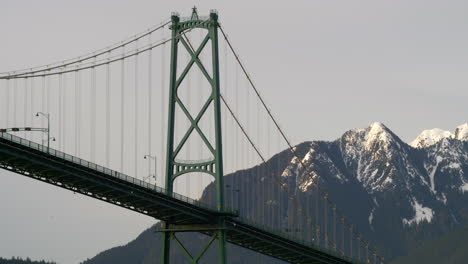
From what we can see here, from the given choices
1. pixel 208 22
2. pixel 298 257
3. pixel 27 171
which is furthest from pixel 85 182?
pixel 298 257

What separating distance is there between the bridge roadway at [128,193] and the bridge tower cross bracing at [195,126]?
47.2 inches

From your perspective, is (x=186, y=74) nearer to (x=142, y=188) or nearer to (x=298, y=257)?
(x=142, y=188)

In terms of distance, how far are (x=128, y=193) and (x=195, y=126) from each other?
15.6 m

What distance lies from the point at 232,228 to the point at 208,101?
1285cm

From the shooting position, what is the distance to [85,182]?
398ft

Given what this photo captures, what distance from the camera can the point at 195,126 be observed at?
13812 cm

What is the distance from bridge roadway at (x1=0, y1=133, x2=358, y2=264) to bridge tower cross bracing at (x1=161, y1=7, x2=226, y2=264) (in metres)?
1.20

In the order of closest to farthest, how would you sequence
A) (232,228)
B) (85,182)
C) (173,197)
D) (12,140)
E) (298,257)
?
(12,140) < (85,182) < (173,197) < (232,228) < (298,257)

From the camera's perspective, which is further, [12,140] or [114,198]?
[114,198]

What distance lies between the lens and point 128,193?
124875 millimetres

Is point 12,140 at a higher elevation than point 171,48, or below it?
below

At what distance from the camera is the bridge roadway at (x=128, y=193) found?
113938 mm

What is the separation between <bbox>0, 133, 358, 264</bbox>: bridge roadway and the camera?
11394 cm

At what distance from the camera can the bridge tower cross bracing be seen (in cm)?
13588
